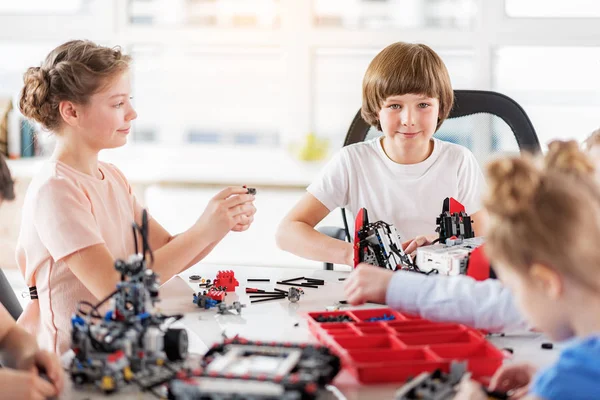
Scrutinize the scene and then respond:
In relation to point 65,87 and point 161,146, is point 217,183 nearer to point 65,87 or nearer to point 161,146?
point 161,146

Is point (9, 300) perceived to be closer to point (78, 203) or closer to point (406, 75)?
point (78, 203)

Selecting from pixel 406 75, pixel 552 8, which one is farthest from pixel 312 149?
pixel 406 75

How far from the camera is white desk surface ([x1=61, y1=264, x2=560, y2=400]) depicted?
1.08 metres

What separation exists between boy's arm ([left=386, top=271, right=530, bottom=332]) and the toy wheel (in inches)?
14.2

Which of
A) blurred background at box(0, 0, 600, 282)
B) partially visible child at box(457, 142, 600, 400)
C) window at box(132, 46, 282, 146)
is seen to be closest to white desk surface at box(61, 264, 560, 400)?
partially visible child at box(457, 142, 600, 400)

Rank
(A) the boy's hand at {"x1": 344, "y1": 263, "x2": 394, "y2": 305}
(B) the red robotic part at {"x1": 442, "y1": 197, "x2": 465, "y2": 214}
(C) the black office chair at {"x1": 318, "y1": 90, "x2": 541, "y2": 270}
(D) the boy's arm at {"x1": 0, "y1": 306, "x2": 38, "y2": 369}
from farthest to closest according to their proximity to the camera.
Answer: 1. (C) the black office chair at {"x1": 318, "y1": 90, "x2": 541, "y2": 270}
2. (B) the red robotic part at {"x1": 442, "y1": 197, "x2": 465, "y2": 214}
3. (A) the boy's hand at {"x1": 344, "y1": 263, "x2": 394, "y2": 305}
4. (D) the boy's arm at {"x1": 0, "y1": 306, "x2": 38, "y2": 369}

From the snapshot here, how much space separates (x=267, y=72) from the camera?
147 inches

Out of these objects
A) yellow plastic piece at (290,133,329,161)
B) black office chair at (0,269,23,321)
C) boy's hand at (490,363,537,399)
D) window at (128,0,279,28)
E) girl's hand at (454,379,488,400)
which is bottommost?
black office chair at (0,269,23,321)

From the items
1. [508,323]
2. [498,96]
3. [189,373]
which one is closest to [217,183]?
Result: [498,96]

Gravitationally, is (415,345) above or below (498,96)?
below

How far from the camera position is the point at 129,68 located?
171 cm

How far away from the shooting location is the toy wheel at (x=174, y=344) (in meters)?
1.14

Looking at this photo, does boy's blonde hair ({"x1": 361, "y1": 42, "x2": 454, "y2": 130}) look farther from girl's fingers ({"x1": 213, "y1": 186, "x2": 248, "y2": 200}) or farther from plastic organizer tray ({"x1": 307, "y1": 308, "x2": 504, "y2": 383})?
plastic organizer tray ({"x1": 307, "y1": 308, "x2": 504, "y2": 383})

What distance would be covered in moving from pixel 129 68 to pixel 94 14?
2.28 metres
